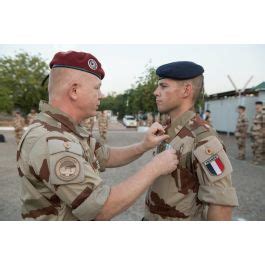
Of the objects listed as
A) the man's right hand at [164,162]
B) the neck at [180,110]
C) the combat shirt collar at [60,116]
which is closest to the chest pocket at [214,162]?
the man's right hand at [164,162]

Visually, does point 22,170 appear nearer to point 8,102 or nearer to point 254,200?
point 254,200

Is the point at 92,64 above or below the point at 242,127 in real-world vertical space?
above

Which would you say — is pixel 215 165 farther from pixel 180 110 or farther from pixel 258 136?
pixel 258 136

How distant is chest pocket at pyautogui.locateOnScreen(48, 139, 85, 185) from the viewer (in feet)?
4.30

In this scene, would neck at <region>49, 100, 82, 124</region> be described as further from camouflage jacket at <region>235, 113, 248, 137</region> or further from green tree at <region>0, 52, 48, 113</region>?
green tree at <region>0, 52, 48, 113</region>

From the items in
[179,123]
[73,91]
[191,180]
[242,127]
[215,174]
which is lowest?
[242,127]

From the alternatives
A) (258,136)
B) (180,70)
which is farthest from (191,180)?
(258,136)

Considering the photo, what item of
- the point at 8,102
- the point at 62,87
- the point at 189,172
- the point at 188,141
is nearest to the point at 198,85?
the point at 188,141

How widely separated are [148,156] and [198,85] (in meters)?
7.93

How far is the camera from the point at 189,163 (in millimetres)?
1804

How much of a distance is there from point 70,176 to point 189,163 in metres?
0.79

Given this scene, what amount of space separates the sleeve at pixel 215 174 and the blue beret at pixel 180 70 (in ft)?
1.65

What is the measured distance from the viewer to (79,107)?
166cm

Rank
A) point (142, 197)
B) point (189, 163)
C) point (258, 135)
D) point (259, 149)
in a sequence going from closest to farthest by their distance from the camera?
point (189, 163) < point (142, 197) < point (259, 149) < point (258, 135)
